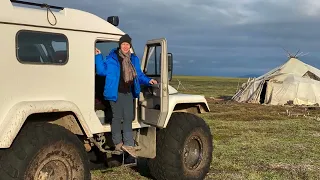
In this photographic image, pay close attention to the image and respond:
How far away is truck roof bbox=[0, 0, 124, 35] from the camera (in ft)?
17.5

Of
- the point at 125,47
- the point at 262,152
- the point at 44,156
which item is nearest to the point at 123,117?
the point at 125,47

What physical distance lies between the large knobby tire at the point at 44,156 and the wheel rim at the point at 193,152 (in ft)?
7.94

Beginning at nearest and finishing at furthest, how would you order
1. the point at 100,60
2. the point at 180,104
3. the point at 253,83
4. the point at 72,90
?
the point at 72,90 → the point at 100,60 → the point at 180,104 → the point at 253,83

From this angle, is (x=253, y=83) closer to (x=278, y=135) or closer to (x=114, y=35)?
(x=278, y=135)

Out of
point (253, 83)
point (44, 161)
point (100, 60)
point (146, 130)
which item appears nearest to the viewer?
point (44, 161)

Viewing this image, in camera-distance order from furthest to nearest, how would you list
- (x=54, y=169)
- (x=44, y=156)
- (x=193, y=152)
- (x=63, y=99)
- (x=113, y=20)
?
(x=193, y=152), (x=113, y=20), (x=63, y=99), (x=54, y=169), (x=44, y=156)

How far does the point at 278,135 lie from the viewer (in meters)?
15.9

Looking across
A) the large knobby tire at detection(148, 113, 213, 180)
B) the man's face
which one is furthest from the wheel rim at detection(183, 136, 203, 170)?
the man's face

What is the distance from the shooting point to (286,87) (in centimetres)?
3328

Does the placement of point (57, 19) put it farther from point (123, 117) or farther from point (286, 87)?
point (286, 87)

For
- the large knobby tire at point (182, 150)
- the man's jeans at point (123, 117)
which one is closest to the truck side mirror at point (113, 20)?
the man's jeans at point (123, 117)

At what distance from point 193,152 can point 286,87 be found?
87.9 feet

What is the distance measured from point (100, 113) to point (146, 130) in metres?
1.06

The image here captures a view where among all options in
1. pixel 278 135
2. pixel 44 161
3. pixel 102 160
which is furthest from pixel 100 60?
pixel 278 135
